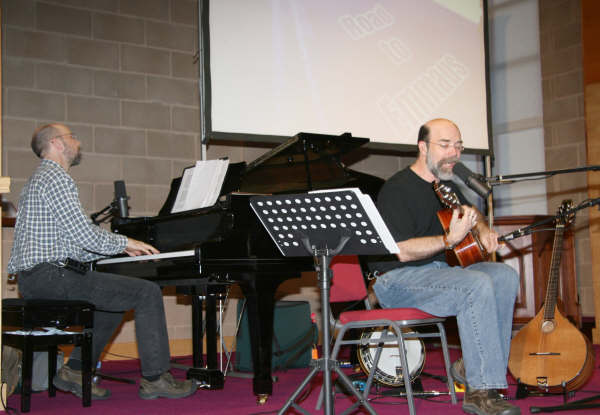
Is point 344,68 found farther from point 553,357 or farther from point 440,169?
point 553,357

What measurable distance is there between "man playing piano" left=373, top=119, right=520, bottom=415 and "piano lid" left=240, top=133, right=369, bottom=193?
66 cm

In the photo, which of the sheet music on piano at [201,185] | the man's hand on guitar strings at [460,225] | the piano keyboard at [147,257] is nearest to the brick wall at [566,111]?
the man's hand on guitar strings at [460,225]

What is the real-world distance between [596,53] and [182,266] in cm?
412

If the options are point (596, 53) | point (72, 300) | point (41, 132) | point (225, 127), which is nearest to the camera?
point (72, 300)

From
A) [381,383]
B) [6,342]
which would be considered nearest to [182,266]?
[6,342]

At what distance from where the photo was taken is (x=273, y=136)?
4.93 metres

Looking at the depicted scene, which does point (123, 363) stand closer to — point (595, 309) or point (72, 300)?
point (72, 300)

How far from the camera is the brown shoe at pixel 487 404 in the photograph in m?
2.57

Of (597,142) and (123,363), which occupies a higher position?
(597,142)

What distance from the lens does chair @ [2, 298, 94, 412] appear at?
3100 millimetres

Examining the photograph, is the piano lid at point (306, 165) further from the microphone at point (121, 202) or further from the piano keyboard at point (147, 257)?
the microphone at point (121, 202)

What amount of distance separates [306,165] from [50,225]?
4.82 feet

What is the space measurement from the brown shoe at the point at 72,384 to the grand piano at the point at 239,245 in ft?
1.67

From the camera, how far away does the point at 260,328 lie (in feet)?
10.5
